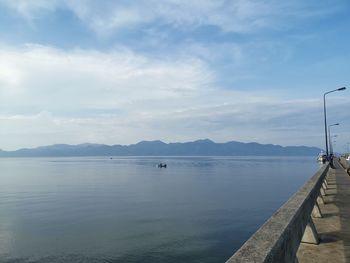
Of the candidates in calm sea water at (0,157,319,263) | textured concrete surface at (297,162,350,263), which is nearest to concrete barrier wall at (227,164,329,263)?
textured concrete surface at (297,162,350,263)

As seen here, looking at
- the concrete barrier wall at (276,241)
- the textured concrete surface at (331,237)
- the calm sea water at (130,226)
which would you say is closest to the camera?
the concrete barrier wall at (276,241)

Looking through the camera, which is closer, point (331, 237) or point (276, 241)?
point (276, 241)

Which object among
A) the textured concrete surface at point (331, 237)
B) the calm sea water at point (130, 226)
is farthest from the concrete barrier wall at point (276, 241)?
the calm sea water at point (130, 226)

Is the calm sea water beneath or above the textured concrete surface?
beneath

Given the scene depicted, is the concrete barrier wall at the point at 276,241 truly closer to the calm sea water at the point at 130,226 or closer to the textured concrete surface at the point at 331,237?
the textured concrete surface at the point at 331,237

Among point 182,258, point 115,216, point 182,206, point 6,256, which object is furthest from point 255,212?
point 6,256

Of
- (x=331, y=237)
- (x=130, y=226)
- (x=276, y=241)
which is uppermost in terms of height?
(x=276, y=241)

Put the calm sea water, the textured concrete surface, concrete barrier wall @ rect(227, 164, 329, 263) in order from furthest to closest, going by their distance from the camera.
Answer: the calm sea water → the textured concrete surface → concrete barrier wall @ rect(227, 164, 329, 263)

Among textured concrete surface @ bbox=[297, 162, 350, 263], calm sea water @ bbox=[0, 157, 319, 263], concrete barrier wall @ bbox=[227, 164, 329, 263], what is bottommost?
calm sea water @ bbox=[0, 157, 319, 263]

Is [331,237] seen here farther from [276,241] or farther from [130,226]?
[130,226]

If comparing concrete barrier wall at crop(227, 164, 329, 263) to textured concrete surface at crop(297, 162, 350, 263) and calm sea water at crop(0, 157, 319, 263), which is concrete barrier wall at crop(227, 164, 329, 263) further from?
calm sea water at crop(0, 157, 319, 263)

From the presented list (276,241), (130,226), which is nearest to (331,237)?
(276,241)

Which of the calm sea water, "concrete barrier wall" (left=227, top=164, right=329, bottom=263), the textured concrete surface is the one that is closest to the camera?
"concrete barrier wall" (left=227, top=164, right=329, bottom=263)

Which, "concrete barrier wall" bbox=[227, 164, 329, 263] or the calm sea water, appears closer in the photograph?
"concrete barrier wall" bbox=[227, 164, 329, 263]
